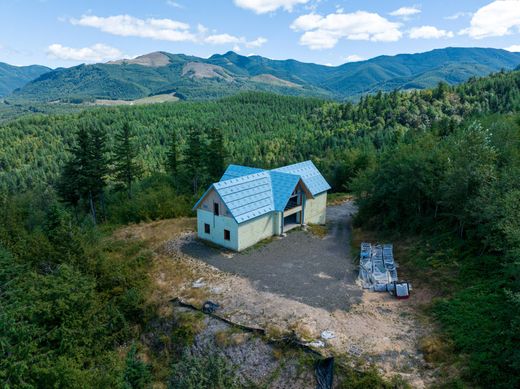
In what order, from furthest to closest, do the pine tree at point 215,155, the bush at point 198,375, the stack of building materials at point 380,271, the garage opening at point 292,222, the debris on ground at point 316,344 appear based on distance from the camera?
the pine tree at point 215,155 < the garage opening at point 292,222 < the stack of building materials at point 380,271 < the debris on ground at point 316,344 < the bush at point 198,375

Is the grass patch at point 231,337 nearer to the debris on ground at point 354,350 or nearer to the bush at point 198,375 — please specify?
the debris on ground at point 354,350

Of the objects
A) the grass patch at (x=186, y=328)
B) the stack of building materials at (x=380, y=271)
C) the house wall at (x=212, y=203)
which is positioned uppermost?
the house wall at (x=212, y=203)

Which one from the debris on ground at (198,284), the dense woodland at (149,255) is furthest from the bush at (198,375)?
the debris on ground at (198,284)

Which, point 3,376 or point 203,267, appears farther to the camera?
point 203,267

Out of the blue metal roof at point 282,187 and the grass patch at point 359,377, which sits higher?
the blue metal roof at point 282,187

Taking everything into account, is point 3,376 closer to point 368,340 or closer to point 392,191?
point 368,340

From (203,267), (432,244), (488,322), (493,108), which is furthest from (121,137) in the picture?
(493,108)
